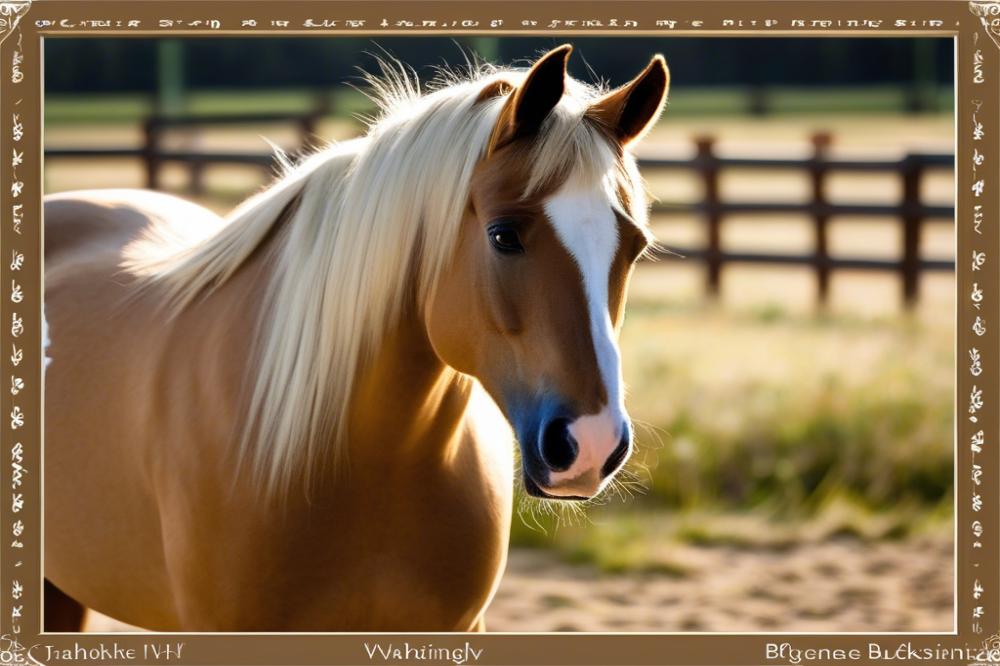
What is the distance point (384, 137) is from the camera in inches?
74.9

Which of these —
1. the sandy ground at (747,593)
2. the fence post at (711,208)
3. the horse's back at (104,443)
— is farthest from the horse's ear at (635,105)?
the fence post at (711,208)

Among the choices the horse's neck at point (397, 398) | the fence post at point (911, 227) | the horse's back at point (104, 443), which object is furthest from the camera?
the fence post at point (911, 227)

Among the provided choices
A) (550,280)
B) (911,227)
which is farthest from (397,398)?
(911,227)

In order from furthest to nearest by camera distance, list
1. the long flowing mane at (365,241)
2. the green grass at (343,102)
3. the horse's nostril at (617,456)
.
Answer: the green grass at (343,102)
the long flowing mane at (365,241)
the horse's nostril at (617,456)

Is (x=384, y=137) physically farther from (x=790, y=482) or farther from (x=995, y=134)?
(x=790, y=482)

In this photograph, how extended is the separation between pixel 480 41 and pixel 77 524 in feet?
5.78

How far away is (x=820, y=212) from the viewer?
709cm

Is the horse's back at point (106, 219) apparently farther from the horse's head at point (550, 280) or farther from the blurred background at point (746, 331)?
the horse's head at point (550, 280)

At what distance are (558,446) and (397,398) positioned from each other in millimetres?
379

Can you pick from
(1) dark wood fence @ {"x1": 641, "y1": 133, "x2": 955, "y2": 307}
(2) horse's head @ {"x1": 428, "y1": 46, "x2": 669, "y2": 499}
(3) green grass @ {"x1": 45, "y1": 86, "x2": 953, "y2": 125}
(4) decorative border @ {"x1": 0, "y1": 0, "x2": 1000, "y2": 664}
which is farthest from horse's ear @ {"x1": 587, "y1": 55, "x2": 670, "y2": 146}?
(1) dark wood fence @ {"x1": 641, "y1": 133, "x2": 955, "y2": 307}

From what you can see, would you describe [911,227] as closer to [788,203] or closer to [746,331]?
[788,203]

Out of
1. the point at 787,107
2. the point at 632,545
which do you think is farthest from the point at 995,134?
the point at 787,107

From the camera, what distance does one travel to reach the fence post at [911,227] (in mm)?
6414

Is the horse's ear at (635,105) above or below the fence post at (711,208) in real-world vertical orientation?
below
